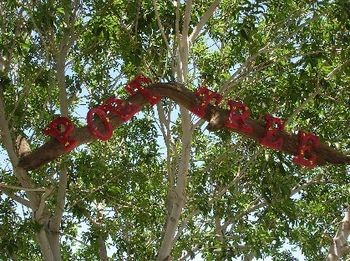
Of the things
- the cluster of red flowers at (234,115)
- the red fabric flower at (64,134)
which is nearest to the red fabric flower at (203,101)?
the cluster of red flowers at (234,115)

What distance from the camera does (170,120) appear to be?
771cm

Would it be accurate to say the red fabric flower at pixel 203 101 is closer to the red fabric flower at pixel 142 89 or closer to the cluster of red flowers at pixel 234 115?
the cluster of red flowers at pixel 234 115

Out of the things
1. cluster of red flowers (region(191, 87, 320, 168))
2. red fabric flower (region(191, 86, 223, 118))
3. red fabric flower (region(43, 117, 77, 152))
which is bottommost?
red fabric flower (region(43, 117, 77, 152))

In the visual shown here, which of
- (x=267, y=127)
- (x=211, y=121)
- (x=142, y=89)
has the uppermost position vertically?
(x=142, y=89)

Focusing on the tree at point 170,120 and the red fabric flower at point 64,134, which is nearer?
the red fabric flower at point 64,134

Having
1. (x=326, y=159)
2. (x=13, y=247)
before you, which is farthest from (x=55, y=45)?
(x=326, y=159)

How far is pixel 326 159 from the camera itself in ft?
19.9

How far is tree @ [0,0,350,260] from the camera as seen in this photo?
22.7ft

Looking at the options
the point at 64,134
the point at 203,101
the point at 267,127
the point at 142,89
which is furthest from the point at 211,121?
the point at 64,134

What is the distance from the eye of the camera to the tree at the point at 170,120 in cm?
693

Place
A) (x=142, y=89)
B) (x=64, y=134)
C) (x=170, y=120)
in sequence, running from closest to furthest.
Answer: (x=64, y=134), (x=142, y=89), (x=170, y=120)

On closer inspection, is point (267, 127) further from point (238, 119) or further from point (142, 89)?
point (142, 89)

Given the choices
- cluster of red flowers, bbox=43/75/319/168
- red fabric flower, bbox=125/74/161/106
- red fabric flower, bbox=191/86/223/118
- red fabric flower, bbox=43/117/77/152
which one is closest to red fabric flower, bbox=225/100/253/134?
cluster of red flowers, bbox=43/75/319/168

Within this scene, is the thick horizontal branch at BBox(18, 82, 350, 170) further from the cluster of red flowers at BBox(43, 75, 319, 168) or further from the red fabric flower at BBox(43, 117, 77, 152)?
the red fabric flower at BBox(43, 117, 77, 152)
